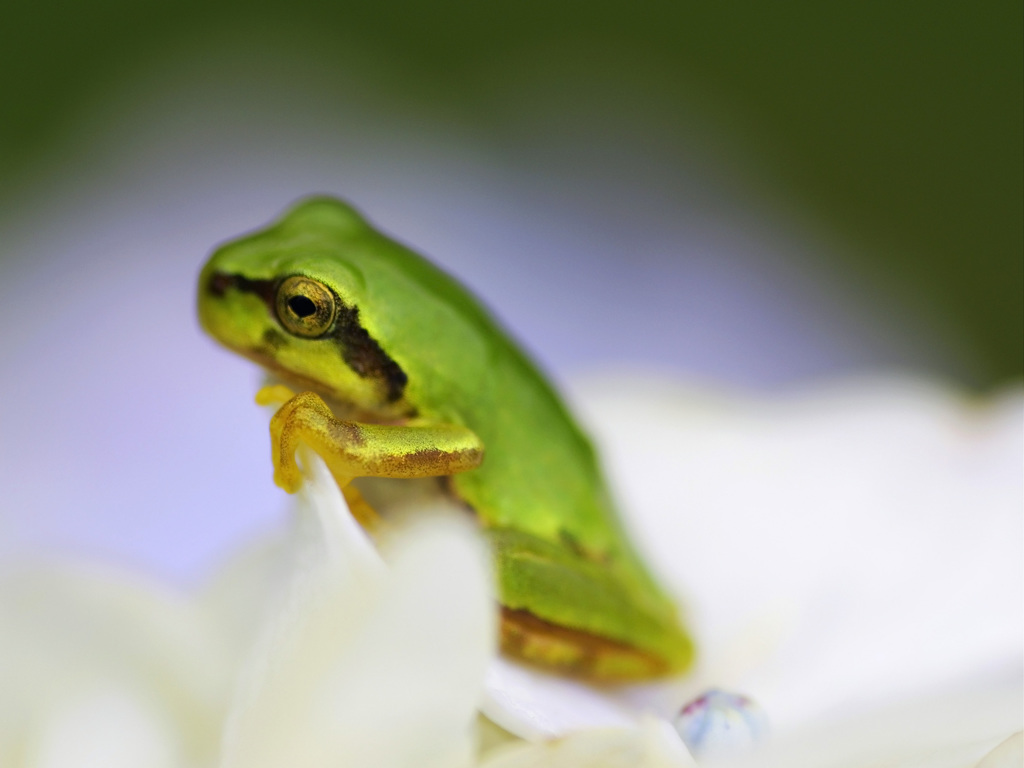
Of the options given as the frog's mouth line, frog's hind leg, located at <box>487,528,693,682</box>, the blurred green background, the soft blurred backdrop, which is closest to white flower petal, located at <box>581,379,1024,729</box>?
frog's hind leg, located at <box>487,528,693,682</box>

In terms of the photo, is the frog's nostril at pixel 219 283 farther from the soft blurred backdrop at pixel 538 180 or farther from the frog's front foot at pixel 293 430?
the soft blurred backdrop at pixel 538 180

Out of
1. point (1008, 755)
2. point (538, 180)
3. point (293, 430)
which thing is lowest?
point (1008, 755)

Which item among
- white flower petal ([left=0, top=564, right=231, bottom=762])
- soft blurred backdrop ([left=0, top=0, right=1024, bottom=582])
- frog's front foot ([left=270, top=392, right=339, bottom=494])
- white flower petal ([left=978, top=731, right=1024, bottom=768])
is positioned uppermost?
soft blurred backdrop ([left=0, top=0, right=1024, bottom=582])

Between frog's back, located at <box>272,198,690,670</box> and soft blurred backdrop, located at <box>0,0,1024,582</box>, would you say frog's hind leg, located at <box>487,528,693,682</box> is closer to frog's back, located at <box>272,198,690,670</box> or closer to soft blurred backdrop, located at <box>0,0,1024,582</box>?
frog's back, located at <box>272,198,690,670</box>

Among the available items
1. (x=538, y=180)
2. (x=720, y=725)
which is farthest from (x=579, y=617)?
(x=538, y=180)

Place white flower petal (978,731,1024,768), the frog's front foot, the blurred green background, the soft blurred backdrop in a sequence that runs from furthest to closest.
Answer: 1. the blurred green background
2. the soft blurred backdrop
3. the frog's front foot
4. white flower petal (978,731,1024,768)

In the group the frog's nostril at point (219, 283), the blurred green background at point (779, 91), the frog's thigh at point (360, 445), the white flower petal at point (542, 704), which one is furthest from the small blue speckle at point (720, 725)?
the blurred green background at point (779, 91)

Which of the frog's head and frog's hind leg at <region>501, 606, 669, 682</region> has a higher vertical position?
the frog's head

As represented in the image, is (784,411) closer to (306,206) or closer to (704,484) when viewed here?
(704,484)

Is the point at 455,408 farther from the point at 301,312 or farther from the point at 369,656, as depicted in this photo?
the point at 369,656
